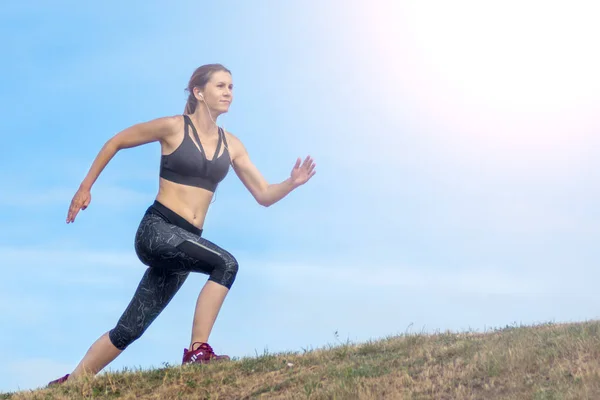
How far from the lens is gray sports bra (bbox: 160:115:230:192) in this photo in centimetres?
909

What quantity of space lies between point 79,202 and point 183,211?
1.17m

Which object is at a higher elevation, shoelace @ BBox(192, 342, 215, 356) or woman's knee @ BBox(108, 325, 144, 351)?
woman's knee @ BBox(108, 325, 144, 351)

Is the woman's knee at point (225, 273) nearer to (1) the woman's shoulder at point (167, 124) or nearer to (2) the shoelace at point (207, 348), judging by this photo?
(2) the shoelace at point (207, 348)

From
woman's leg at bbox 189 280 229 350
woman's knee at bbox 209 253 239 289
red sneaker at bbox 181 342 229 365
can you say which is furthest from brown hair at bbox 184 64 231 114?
red sneaker at bbox 181 342 229 365

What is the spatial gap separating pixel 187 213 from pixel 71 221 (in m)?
1.30

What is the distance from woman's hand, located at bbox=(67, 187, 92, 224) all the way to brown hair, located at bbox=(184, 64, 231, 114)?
5.13 feet

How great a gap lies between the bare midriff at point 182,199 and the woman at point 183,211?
0.01 meters

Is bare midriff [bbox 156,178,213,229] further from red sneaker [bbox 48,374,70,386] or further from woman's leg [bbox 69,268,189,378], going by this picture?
red sneaker [bbox 48,374,70,386]

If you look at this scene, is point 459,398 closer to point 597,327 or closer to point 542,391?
point 542,391

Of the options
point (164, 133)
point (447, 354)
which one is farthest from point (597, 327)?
point (164, 133)

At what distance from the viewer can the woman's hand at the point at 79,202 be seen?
8859mm

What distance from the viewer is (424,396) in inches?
283

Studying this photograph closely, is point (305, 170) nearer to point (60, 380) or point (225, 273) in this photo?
point (225, 273)

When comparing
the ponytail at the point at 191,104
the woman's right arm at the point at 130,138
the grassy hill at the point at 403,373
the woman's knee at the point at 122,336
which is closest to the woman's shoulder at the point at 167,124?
the woman's right arm at the point at 130,138
